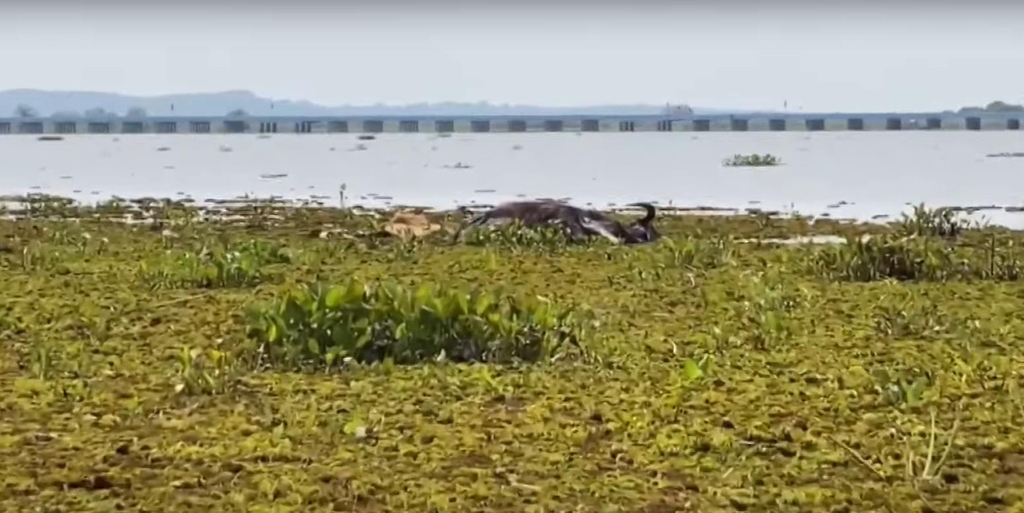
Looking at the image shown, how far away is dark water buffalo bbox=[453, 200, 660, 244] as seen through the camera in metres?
12.6

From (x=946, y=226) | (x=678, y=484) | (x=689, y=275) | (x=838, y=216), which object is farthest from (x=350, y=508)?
(x=838, y=216)

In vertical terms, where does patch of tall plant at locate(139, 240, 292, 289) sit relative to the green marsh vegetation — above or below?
above

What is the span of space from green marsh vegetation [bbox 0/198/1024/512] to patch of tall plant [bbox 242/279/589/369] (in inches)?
0.4

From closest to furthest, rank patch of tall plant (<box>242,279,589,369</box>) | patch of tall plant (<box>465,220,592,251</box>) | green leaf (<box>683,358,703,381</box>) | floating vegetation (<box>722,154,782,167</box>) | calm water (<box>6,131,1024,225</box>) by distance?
1. green leaf (<box>683,358,703,381</box>)
2. patch of tall plant (<box>242,279,589,369</box>)
3. patch of tall plant (<box>465,220,592,251</box>)
4. calm water (<box>6,131,1024,225</box>)
5. floating vegetation (<box>722,154,782,167</box>)

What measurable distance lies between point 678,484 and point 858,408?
4.07ft

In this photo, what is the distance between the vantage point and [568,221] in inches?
497

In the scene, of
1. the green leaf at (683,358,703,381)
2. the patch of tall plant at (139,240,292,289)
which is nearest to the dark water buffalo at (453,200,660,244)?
the patch of tall plant at (139,240,292,289)

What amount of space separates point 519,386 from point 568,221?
682 cm

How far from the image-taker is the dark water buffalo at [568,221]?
12.6 meters

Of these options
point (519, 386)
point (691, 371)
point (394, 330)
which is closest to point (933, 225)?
point (691, 371)

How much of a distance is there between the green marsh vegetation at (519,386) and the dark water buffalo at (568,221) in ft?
7.51

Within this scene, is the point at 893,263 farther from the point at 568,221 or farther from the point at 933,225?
the point at 568,221

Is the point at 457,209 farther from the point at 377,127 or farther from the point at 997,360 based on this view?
the point at 377,127

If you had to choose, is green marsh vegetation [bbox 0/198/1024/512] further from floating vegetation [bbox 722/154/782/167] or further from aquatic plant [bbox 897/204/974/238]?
floating vegetation [bbox 722/154/782/167]
